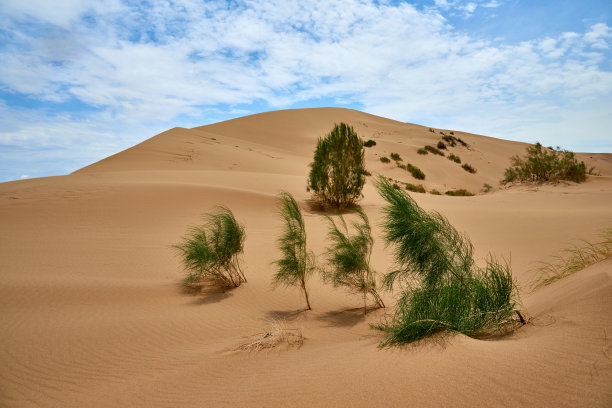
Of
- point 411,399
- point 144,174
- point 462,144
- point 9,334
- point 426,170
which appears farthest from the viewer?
point 462,144

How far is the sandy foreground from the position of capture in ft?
7.99

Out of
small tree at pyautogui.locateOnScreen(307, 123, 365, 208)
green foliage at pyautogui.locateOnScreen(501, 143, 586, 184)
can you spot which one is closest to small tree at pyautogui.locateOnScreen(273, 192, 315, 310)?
small tree at pyautogui.locateOnScreen(307, 123, 365, 208)

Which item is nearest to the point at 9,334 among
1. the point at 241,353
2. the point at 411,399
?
the point at 241,353

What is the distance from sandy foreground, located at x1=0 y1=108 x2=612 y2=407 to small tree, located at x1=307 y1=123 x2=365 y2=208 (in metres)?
1.12

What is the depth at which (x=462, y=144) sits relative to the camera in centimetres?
4338

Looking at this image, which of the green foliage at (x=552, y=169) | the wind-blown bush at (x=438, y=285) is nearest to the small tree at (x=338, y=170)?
the wind-blown bush at (x=438, y=285)

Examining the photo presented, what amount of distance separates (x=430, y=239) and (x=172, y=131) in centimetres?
3172

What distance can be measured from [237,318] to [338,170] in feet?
29.4

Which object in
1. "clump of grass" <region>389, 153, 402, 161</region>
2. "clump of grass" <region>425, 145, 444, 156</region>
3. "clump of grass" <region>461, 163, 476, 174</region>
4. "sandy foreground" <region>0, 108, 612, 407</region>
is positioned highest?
"clump of grass" <region>425, 145, 444, 156</region>

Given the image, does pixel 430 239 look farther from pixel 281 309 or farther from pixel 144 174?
pixel 144 174

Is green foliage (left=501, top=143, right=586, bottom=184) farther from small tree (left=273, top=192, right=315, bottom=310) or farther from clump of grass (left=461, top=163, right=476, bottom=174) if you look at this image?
small tree (left=273, top=192, right=315, bottom=310)

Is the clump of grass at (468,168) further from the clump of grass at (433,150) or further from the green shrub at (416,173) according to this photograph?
the green shrub at (416,173)

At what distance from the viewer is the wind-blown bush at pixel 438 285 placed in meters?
3.21

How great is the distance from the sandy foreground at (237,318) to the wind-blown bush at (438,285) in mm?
235
